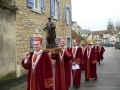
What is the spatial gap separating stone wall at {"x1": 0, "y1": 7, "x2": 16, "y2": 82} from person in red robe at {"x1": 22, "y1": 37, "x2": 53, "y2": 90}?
500 centimetres

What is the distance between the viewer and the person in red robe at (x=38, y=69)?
19.1 ft

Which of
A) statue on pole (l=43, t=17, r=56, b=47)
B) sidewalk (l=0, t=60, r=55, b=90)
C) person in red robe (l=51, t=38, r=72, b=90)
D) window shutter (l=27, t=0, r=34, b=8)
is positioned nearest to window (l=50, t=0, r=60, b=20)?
window shutter (l=27, t=0, r=34, b=8)

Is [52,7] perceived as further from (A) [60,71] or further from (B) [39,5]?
(A) [60,71]

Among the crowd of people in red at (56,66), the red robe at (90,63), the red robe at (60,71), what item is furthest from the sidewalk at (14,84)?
the red robe at (90,63)

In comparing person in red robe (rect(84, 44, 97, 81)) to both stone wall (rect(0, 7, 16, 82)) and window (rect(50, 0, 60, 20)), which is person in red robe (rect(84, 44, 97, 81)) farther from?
window (rect(50, 0, 60, 20))

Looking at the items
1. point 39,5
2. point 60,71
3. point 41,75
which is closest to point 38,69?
point 41,75

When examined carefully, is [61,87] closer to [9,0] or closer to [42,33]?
[9,0]

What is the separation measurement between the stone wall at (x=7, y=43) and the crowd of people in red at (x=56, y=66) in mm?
3075

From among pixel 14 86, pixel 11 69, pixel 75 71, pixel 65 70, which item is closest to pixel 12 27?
pixel 11 69

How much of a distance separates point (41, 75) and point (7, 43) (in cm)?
577

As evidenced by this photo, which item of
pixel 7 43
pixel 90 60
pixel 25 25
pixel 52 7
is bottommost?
pixel 90 60

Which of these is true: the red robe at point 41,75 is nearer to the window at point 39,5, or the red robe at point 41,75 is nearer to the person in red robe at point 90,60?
the person in red robe at point 90,60

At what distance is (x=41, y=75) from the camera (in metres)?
5.90

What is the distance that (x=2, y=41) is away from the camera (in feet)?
Answer: 35.7
